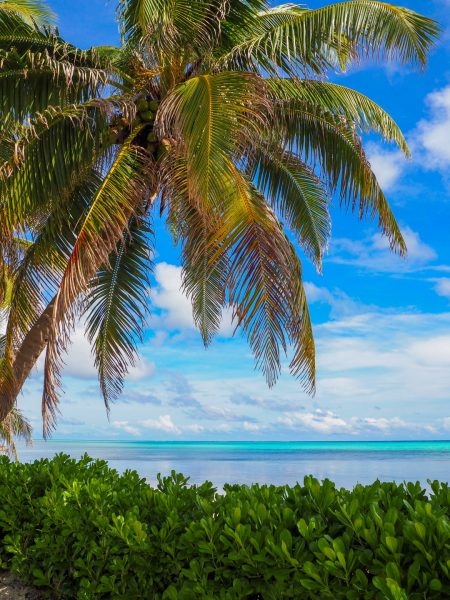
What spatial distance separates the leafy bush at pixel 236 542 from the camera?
308 cm

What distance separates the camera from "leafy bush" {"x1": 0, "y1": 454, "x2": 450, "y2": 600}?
3.08 metres

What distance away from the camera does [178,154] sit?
27.8 ft

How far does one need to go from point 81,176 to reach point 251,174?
293cm

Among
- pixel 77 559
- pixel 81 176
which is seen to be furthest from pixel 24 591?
pixel 81 176

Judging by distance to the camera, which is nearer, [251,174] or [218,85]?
[218,85]

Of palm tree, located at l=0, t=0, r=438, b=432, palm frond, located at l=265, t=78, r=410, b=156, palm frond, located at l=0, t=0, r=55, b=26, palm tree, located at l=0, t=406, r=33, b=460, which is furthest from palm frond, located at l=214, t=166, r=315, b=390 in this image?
palm tree, located at l=0, t=406, r=33, b=460

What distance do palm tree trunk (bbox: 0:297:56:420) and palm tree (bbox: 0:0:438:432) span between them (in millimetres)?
19

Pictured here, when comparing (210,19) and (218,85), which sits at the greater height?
(210,19)

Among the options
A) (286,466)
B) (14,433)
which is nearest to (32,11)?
(14,433)

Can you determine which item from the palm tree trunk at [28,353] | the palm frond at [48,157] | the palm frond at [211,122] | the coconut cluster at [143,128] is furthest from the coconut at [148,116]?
the palm tree trunk at [28,353]

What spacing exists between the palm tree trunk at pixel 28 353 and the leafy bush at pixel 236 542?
305 cm

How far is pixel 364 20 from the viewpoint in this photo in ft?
28.1

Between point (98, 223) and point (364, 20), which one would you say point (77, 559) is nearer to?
point (98, 223)

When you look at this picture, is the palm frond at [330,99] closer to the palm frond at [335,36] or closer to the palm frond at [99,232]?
the palm frond at [335,36]
